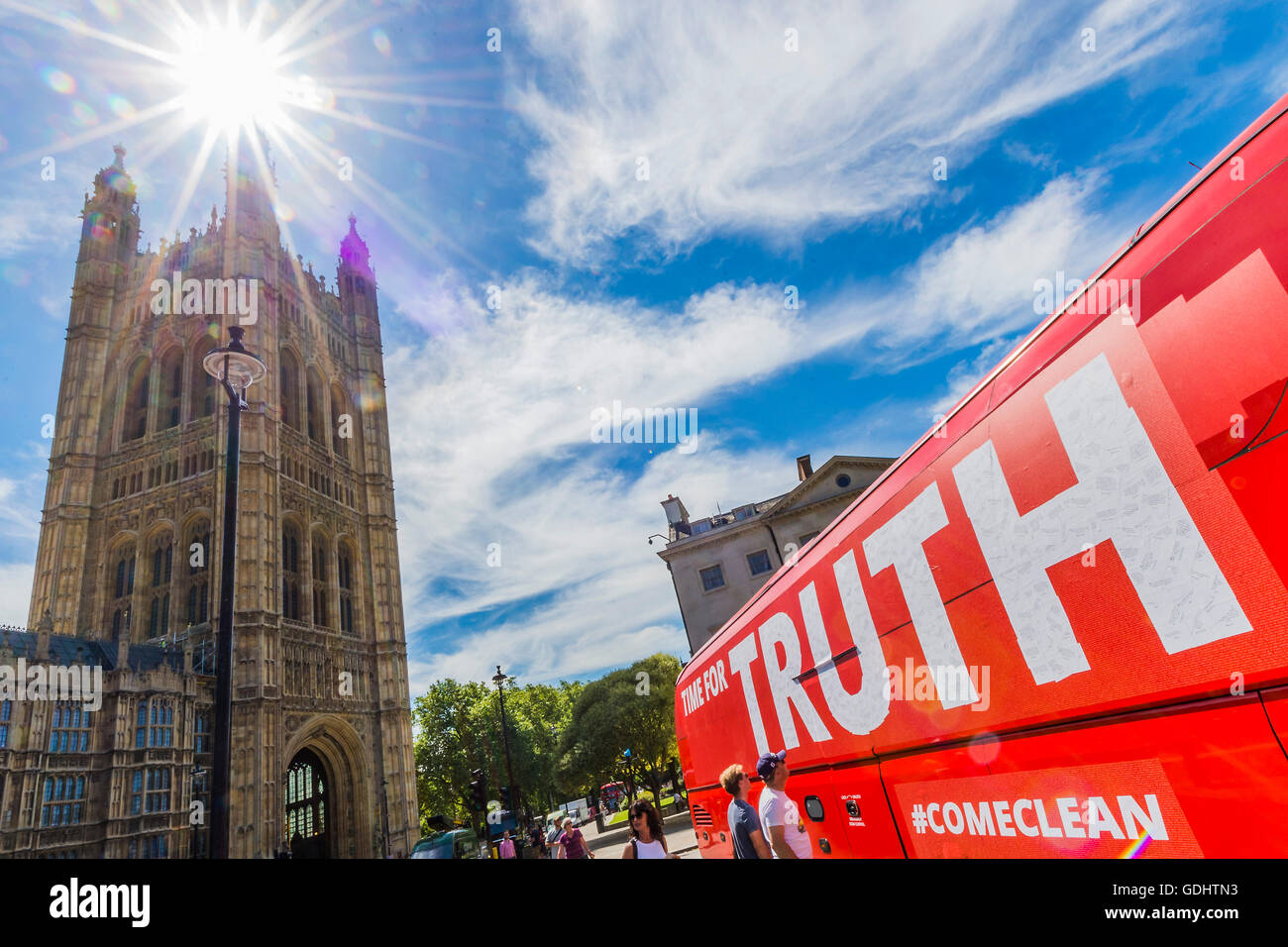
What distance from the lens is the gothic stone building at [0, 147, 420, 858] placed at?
1094 inches

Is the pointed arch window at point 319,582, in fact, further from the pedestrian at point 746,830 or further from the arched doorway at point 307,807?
the pedestrian at point 746,830

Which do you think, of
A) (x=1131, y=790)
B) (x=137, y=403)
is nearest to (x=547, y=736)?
(x=137, y=403)

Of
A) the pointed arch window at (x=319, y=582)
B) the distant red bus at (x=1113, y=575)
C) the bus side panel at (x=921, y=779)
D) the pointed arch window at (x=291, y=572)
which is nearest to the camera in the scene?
the distant red bus at (x=1113, y=575)

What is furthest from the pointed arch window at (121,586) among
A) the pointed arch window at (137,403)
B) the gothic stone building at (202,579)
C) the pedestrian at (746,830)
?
the pedestrian at (746,830)

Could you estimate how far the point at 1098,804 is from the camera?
3.87m

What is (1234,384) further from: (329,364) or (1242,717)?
(329,364)

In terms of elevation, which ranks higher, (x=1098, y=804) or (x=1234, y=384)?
(x=1234, y=384)

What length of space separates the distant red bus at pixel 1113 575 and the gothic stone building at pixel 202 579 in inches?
1284

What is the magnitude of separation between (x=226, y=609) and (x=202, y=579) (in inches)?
1446

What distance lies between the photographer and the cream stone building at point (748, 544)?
32.8m

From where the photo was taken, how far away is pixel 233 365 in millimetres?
9789
